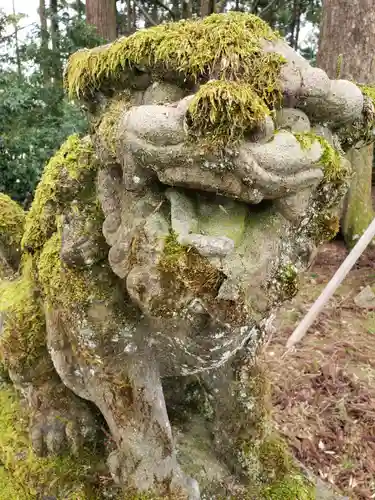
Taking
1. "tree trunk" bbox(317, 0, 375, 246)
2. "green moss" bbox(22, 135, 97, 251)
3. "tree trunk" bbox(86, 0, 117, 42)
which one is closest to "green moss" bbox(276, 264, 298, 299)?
"green moss" bbox(22, 135, 97, 251)

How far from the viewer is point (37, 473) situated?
128 cm

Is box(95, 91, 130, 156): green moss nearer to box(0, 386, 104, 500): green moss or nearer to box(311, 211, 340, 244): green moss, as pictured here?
box(311, 211, 340, 244): green moss

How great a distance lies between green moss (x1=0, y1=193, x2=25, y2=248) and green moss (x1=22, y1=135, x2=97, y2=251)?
0.75 feet

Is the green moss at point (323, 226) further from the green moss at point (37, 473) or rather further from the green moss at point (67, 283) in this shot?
the green moss at point (37, 473)

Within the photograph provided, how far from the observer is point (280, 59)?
0.77m

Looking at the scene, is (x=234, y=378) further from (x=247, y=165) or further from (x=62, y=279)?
(x=247, y=165)

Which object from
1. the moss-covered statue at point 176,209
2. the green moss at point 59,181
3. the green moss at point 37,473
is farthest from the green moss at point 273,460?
the green moss at point 59,181

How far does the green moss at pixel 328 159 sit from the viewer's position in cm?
77

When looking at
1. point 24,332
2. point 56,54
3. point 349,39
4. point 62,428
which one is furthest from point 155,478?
point 56,54

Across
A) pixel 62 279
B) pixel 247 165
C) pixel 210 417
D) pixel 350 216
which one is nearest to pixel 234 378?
pixel 210 417

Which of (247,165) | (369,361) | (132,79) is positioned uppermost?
(132,79)

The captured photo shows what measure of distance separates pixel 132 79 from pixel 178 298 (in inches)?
14.5

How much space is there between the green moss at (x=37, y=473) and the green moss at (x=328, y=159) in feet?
3.10

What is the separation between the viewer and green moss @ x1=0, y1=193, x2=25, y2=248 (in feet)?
4.58
